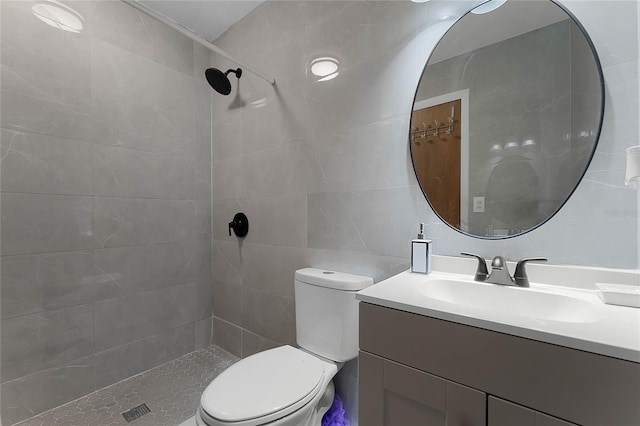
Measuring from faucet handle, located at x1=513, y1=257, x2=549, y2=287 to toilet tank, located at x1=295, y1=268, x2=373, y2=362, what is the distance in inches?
22.1

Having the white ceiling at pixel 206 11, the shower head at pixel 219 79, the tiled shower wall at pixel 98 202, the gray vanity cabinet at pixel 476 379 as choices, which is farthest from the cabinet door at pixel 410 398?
the white ceiling at pixel 206 11

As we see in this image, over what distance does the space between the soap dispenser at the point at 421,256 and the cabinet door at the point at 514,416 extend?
1.61 feet

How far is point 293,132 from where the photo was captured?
1.62 metres

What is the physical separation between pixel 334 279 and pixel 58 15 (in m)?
2.04

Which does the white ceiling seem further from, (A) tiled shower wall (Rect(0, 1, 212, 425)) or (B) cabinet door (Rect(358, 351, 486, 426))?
(B) cabinet door (Rect(358, 351, 486, 426))

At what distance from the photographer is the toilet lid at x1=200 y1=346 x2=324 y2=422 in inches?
35.4

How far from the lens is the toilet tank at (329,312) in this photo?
1.22 metres

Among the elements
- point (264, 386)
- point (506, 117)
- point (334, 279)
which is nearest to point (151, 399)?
point (264, 386)

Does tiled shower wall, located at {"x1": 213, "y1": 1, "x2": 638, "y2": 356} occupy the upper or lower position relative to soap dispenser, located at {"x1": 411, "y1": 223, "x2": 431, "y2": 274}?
upper

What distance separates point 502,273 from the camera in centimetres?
91

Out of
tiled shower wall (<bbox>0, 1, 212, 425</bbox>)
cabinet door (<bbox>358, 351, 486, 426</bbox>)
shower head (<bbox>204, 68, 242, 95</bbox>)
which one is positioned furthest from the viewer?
shower head (<bbox>204, 68, 242, 95</bbox>)

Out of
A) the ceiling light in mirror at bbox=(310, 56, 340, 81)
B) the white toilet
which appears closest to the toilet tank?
the white toilet

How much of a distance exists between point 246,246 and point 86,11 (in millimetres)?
1659

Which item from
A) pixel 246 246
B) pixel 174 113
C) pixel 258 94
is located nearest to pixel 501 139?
pixel 258 94
